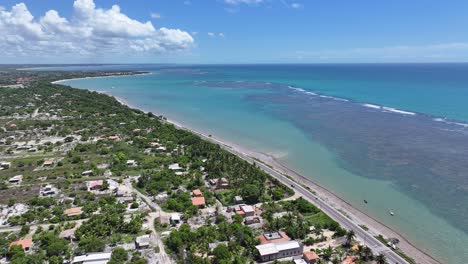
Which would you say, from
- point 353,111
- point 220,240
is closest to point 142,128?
point 220,240

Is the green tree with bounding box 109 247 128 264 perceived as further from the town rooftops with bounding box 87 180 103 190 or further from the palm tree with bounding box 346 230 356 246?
the palm tree with bounding box 346 230 356 246

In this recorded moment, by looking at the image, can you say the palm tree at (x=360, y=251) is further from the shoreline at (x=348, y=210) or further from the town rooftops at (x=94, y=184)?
the town rooftops at (x=94, y=184)

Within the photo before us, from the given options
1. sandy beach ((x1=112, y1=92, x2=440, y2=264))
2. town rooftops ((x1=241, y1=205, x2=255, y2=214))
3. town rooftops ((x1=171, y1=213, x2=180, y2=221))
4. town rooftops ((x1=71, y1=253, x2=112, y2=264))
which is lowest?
sandy beach ((x1=112, y1=92, x2=440, y2=264))

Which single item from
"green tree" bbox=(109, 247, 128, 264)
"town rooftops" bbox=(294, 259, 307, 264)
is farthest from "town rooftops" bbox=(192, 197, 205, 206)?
"town rooftops" bbox=(294, 259, 307, 264)

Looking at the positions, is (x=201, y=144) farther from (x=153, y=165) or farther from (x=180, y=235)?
(x=180, y=235)

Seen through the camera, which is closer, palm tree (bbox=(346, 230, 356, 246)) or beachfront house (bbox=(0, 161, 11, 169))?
palm tree (bbox=(346, 230, 356, 246))
